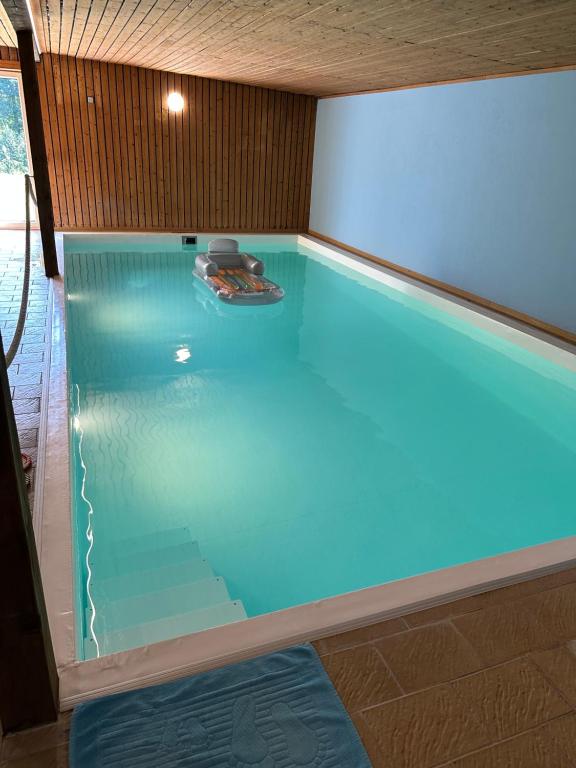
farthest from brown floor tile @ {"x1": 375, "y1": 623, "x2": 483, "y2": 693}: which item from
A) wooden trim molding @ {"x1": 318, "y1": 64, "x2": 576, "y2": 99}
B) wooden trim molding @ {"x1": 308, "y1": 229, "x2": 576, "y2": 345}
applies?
wooden trim molding @ {"x1": 318, "y1": 64, "x2": 576, "y2": 99}

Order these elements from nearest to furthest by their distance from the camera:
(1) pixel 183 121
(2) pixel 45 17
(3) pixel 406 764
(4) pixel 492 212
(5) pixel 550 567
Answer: (3) pixel 406 764, (5) pixel 550 567, (2) pixel 45 17, (4) pixel 492 212, (1) pixel 183 121

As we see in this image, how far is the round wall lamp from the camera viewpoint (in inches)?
344

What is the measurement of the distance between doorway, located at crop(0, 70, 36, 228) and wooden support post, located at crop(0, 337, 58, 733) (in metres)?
8.47

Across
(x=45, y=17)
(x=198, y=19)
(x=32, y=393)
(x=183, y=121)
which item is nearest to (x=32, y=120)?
(x=45, y=17)

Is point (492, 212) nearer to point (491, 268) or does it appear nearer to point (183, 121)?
point (491, 268)

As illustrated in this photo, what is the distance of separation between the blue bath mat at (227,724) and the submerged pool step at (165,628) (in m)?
0.76

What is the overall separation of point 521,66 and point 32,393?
5.08 m

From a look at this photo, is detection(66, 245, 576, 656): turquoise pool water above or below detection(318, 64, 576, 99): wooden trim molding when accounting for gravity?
below

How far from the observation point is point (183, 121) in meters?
8.98

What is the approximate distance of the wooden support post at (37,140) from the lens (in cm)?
480

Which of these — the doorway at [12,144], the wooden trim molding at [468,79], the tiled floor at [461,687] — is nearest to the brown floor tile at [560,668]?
the tiled floor at [461,687]

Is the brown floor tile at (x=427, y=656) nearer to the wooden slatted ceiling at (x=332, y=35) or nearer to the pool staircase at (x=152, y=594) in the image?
the pool staircase at (x=152, y=594)

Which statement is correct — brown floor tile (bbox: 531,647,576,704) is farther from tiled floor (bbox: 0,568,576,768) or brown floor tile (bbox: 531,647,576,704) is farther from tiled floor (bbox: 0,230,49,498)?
tiled floor (bbox: 0,230,49,498)

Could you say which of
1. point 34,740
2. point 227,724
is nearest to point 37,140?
point 34,740
